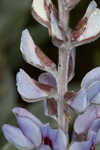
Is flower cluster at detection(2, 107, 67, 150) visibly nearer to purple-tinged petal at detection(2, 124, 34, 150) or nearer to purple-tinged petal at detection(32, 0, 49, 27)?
purple-tinged petal at detection(2, 124, 34, 150)

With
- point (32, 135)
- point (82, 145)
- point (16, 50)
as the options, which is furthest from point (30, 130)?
point (16, 50)

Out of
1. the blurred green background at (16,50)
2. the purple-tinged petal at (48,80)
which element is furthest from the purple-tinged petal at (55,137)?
the blurred green background at (16,50)

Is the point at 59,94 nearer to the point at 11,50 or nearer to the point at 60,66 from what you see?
the point at 60,66

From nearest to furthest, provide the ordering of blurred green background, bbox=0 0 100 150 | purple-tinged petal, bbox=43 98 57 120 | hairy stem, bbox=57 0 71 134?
hairy stem, bbox=57 0 71 134, purple-tinged petal, bbox=43 98 57 120, blurred green background, bbox=0 0 100 150

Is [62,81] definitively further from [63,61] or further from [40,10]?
[40,10]

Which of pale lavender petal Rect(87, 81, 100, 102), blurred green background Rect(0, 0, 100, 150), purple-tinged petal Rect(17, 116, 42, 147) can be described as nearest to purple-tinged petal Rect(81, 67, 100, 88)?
pale lavender petal Rect(87, 81, 100, 102)
